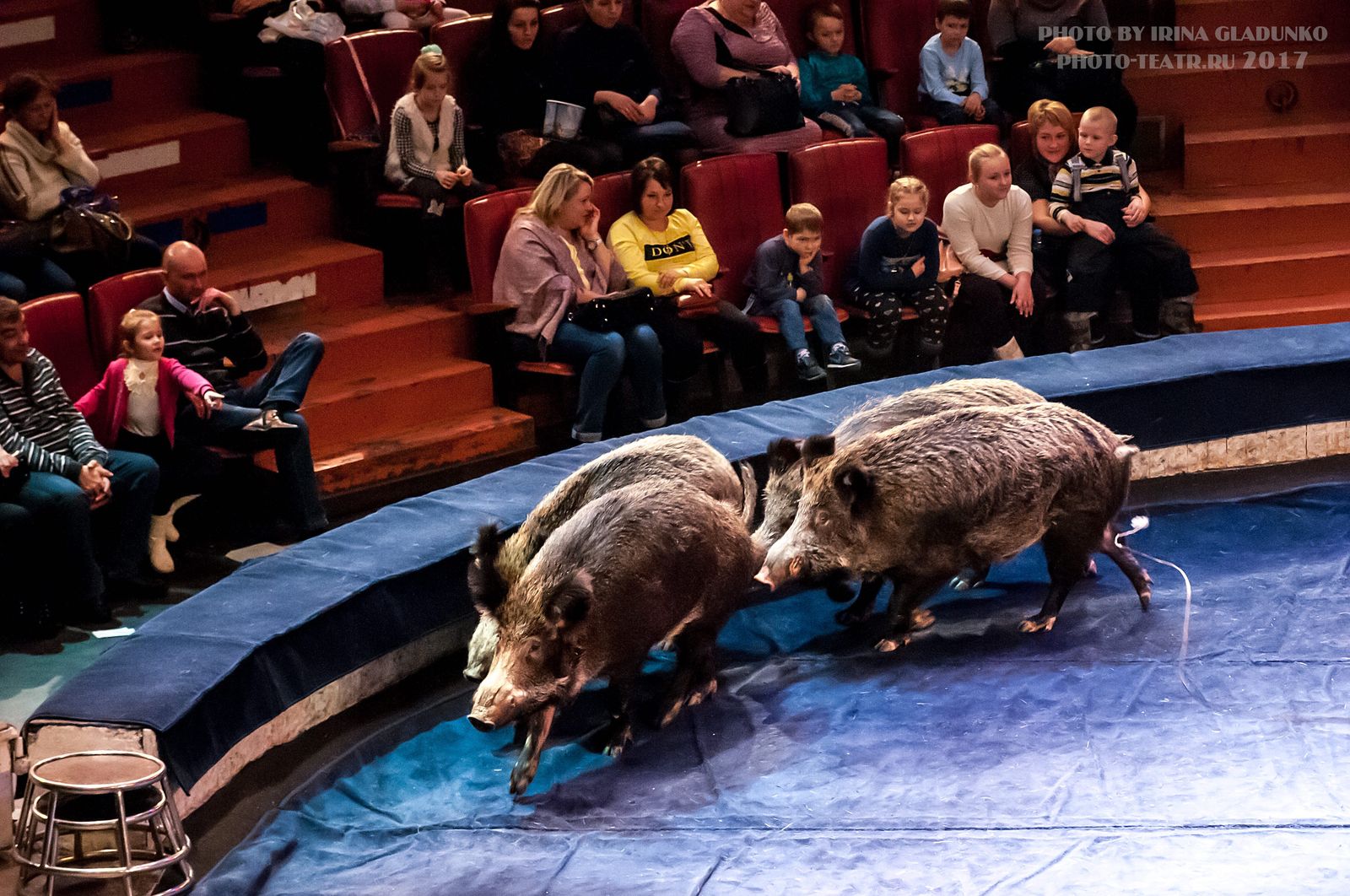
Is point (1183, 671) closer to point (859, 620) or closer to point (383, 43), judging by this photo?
point (859, 620)

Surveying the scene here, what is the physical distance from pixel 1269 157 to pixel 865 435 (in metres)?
5.52

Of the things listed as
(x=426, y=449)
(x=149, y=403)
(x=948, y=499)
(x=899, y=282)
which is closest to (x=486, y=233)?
(x=426, y=449)

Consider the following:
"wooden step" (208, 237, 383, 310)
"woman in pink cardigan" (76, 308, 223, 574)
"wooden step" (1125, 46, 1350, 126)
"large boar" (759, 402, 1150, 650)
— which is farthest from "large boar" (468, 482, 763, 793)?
"wooden step" (1125, 46, 1350, 126)

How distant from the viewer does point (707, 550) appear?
5.59 m

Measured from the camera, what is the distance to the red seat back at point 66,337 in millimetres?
6859

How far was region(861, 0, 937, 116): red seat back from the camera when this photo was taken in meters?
10.2

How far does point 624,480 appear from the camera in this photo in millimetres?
5848

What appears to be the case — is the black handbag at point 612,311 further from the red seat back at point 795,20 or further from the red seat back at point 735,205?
the red seat back at point 795,20

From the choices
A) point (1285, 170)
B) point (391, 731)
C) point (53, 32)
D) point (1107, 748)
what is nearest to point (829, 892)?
point (1107, 748)

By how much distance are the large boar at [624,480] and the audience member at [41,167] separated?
2631 millimetres

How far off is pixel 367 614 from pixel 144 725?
1.05 metres

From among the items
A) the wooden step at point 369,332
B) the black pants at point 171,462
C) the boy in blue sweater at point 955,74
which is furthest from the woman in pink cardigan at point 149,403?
the boy in blue sweater at point 955,74

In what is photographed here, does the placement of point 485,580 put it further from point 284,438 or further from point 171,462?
point 171,462

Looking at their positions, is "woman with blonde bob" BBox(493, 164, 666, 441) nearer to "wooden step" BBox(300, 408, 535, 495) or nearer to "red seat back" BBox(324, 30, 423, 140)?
"wooden step" BBox(300, 408, 535, 495)
